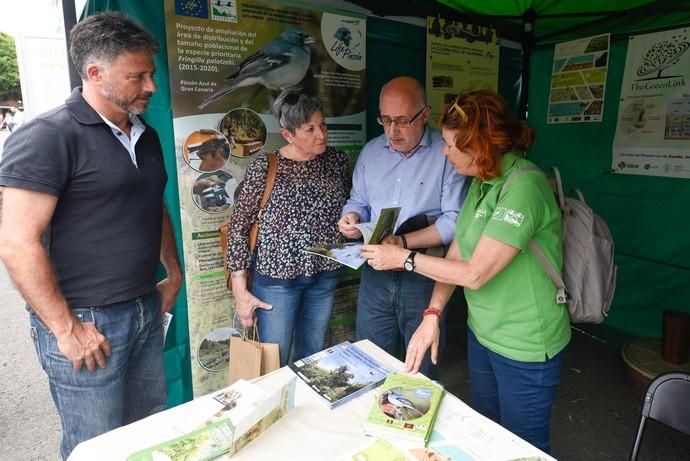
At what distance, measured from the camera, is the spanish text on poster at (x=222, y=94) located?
6.91 ft

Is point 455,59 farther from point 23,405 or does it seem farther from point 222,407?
point 23,405

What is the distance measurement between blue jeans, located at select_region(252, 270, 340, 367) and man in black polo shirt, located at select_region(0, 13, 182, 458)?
1.92 ft

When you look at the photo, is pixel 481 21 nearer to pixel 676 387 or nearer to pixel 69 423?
pixel 676 387

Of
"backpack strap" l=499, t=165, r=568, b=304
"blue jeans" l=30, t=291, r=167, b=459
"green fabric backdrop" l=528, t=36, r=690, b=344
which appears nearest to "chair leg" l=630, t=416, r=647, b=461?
"backpack strap" l=499, t=165, r=568, b=304

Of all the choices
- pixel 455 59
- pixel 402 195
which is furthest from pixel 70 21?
pixel 455 59

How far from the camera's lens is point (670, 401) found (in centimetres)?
135

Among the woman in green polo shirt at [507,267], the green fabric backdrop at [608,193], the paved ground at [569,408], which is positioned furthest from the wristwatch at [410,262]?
the paved ground at [569,408]

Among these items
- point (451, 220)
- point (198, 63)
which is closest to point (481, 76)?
point (451, 220)

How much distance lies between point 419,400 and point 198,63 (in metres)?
1.79

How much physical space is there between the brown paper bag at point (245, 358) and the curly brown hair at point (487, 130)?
127cm

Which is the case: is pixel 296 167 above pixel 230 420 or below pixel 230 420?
above

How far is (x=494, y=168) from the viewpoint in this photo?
1406mm

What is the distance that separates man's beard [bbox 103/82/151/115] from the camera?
1.42m

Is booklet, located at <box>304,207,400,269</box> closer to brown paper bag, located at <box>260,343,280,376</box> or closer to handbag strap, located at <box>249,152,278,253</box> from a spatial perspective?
handbag strap, located at <box>249,152,278,253</box>
